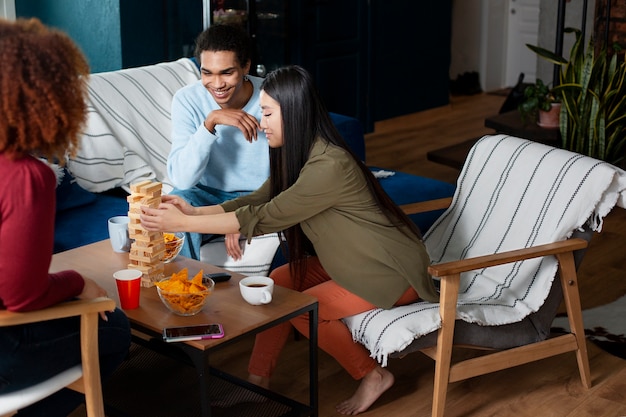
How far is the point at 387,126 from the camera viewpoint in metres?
6.92

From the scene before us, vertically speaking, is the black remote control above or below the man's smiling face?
below

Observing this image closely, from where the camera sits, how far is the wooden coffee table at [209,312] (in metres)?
2.14

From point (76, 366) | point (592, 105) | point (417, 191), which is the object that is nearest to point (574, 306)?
point (417, 191)

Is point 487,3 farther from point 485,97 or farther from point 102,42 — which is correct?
point 102,42

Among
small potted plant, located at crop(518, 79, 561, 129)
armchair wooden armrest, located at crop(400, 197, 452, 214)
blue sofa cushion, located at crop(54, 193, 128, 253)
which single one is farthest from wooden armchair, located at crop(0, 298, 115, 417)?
small potted plant, located at crop(518, 79, 561, 129)

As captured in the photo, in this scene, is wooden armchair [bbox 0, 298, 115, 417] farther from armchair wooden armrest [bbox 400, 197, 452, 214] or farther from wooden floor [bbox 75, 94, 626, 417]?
armchair wooden armrest [bbox 400, 197, 452, 214]

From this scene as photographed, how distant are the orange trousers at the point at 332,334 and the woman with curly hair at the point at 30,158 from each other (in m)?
0.89

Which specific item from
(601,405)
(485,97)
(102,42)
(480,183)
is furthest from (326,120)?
(485,97)

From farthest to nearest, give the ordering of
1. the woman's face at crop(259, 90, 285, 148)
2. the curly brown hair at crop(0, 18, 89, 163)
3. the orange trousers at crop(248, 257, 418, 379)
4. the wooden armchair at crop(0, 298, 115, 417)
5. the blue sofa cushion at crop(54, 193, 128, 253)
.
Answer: the blue sofa cushion at crop(54, 193, 128, 253) < the orange trousers at crop(248, 257, 418, 379) < the woman's face at crop(259, 90, 285, 148) < the wooden armchair at crop(0, 298, 115, 417) < the curly brown hair at crop(0, 18, 89, 163)

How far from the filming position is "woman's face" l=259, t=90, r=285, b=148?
2.51 m

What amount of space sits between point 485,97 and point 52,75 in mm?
6684

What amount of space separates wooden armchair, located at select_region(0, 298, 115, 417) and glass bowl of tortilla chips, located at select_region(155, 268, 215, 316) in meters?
0.28

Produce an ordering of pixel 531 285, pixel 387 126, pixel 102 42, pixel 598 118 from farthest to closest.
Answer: pixel 387 126 → pixel 102 42 → pixel 598 118 → pixel 531 285

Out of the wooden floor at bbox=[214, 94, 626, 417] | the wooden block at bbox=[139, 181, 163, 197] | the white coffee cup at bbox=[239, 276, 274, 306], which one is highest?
the wooden block at bbox=[139, 181, 163, 197]
